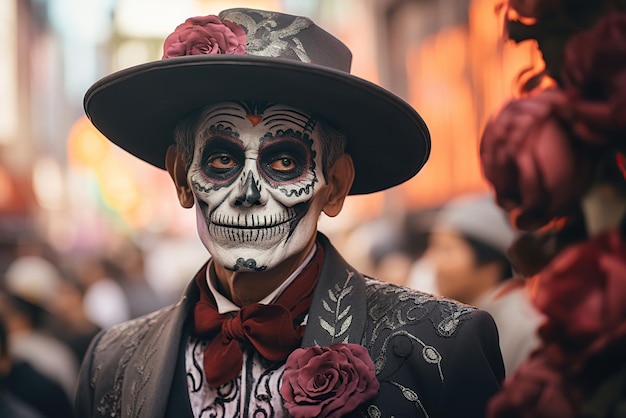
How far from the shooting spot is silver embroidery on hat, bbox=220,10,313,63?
2736 mm

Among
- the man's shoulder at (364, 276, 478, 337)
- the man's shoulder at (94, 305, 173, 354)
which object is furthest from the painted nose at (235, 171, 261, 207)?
the man's shoulder at (94, 305, 173, 354)

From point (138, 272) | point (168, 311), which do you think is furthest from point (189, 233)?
point (168, 311)

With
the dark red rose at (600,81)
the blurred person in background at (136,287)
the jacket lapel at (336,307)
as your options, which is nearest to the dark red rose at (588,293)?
the dark red rose at (600,81)

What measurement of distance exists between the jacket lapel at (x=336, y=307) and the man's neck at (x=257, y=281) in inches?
4.1

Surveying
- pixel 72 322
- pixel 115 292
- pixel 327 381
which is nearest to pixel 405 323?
pixel 327 381

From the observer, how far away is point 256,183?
2.64 meters

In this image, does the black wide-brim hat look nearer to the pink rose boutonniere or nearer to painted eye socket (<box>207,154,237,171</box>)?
painted eye socket (<box>207,154,237,171</box>)

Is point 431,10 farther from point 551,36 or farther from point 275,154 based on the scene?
point 551,36

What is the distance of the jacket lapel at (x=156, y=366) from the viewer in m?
2.69

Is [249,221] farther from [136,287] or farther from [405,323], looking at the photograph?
[136,287]

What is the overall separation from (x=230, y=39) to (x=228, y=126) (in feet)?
0.83

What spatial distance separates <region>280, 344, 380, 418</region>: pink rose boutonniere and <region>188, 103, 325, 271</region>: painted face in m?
0.33

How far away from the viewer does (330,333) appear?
265 centimetres

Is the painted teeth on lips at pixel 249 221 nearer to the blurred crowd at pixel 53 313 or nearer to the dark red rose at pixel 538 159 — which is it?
the dark red rose at pixel 538 159
